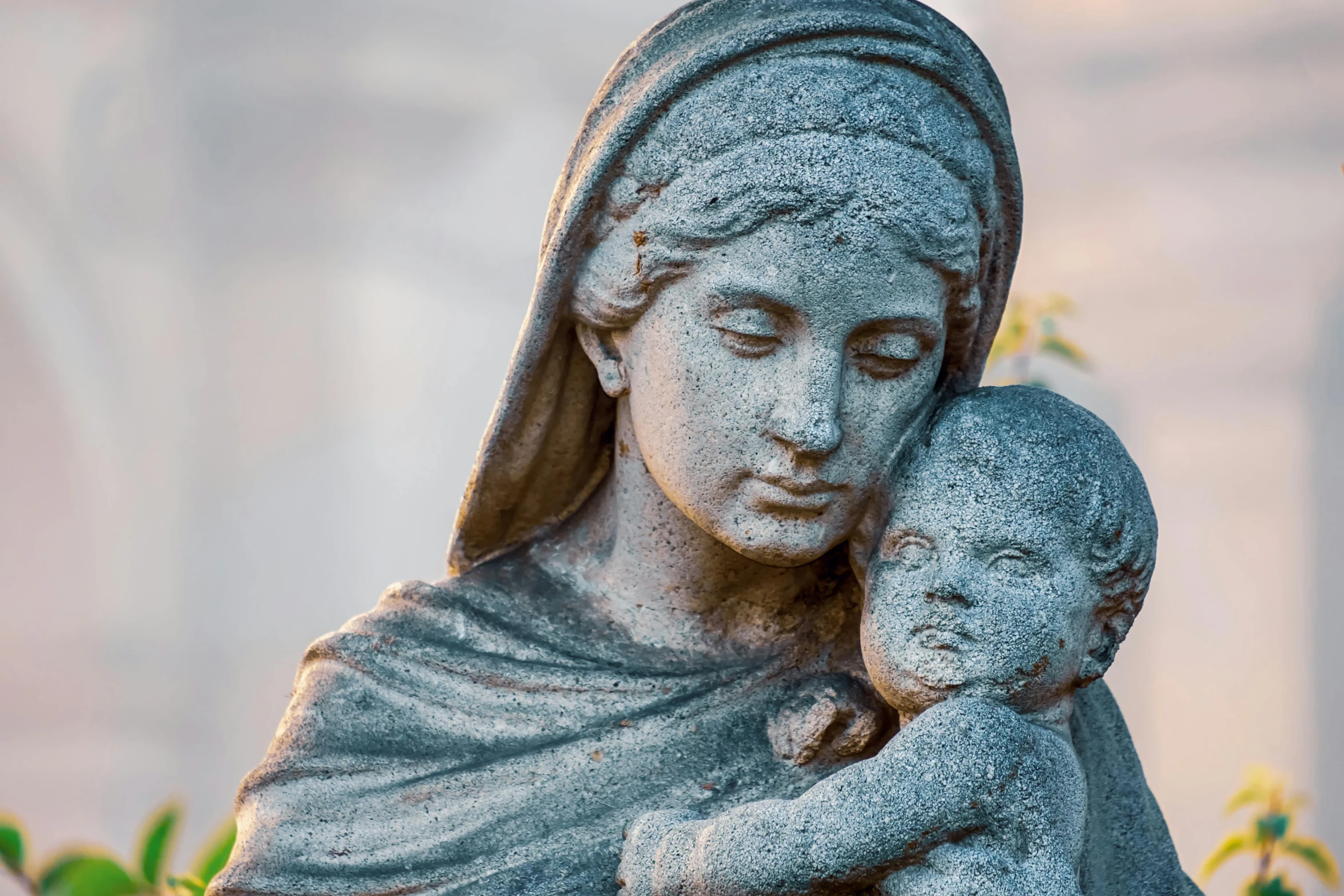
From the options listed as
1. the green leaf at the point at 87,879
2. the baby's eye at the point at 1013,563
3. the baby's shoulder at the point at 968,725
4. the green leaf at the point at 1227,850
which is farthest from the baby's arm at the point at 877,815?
the green leaf at the point at 1227,850

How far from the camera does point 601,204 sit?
1813 mm

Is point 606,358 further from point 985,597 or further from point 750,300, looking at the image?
point 985,597

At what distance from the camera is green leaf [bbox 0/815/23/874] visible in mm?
2881

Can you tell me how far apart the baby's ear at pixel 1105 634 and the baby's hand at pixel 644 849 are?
423 mm

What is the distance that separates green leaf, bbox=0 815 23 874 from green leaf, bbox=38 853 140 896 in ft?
0.17

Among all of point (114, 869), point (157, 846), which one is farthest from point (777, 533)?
point (114, 869)

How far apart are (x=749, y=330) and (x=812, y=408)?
0.33 ft

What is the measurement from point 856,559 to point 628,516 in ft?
1.02

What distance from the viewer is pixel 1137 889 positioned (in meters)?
1.96

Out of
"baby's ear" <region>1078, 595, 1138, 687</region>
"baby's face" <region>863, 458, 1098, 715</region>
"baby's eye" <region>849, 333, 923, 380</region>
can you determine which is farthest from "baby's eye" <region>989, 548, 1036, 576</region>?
"baby's eye" <region>849, 333, 923, 380</region>

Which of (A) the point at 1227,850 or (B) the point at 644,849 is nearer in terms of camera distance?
(B) the point at 644,849

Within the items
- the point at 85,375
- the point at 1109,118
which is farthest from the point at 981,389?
the point at 85,375

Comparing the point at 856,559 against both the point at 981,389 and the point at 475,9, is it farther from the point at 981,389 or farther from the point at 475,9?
the point at 475,9

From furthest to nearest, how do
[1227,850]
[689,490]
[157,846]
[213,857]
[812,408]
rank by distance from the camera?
[1227,850] < [157,846] < [213,857] < [689,490] < [812,408]
